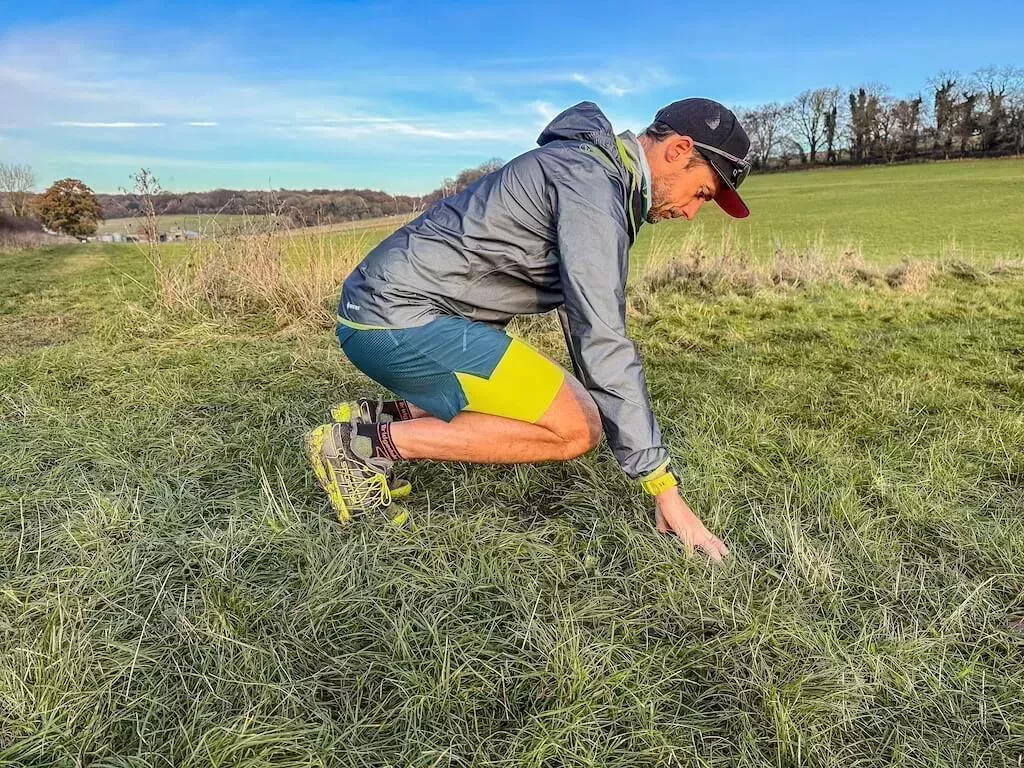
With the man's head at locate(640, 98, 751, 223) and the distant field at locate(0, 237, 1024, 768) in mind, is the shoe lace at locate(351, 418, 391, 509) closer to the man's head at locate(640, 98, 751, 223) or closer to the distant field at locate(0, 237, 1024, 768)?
the distant field at locate(0, 237, 1024, 768)

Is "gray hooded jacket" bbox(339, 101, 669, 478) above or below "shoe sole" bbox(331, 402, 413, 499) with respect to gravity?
above

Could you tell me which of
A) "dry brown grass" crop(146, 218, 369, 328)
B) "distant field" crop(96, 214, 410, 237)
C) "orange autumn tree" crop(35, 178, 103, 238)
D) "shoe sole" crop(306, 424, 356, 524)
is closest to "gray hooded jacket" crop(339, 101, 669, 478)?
"shoe sole" crop(306, 424, 356, 524)

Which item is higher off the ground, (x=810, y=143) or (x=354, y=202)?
(x=810, y=143)

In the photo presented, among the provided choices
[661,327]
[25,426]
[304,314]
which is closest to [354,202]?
[304,314]

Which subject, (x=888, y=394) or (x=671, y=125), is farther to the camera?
(x=888, y=394)

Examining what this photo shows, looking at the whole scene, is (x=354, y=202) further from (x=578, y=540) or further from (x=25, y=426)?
(x=578, y=540)

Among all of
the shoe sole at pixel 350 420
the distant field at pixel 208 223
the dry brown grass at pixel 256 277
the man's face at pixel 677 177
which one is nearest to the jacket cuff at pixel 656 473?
the man's face at pixel 677 177

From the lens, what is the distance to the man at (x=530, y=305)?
196 cm

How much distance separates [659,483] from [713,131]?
106 cm

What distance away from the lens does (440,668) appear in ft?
5.56

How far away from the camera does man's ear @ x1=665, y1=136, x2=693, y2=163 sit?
2.12 meters

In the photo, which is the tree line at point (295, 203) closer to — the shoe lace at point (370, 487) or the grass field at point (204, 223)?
the grass field at point (204, 223)

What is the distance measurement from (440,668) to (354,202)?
723cm

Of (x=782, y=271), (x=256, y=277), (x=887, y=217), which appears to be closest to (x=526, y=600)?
(x=256, y=277)
